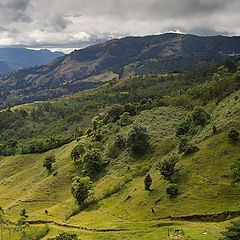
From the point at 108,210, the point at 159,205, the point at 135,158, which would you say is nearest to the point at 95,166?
the point at 135,158

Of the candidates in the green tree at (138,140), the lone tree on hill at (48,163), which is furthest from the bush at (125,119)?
the lone tree on hill at (48,163)

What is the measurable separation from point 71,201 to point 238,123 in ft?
170

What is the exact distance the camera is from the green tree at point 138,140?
81.0m

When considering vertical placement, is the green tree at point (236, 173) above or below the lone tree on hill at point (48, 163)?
above

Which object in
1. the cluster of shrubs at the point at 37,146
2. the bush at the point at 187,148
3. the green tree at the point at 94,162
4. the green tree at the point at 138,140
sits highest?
the bush at the point at 187,148

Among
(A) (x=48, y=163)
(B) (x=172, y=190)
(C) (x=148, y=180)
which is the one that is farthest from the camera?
(A) (x=48, y=163)

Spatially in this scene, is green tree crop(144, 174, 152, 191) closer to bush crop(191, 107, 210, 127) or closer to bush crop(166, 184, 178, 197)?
bush crop(166, 184, 178, 197)

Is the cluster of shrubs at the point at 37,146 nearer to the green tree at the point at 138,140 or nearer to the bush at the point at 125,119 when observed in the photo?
the bush at the point at 125,119

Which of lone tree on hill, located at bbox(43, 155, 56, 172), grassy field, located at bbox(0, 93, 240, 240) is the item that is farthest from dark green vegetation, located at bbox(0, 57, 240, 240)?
lone tree on hill, located at bbox(43, 155, 56, 172)

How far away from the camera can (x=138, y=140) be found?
81062 millimetres

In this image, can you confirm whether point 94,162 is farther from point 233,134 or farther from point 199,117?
point 233,134

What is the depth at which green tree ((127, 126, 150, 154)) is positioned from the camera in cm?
8100

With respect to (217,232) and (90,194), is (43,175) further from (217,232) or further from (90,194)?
(217,232)

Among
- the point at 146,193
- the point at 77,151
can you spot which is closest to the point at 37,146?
the point at 77,151
